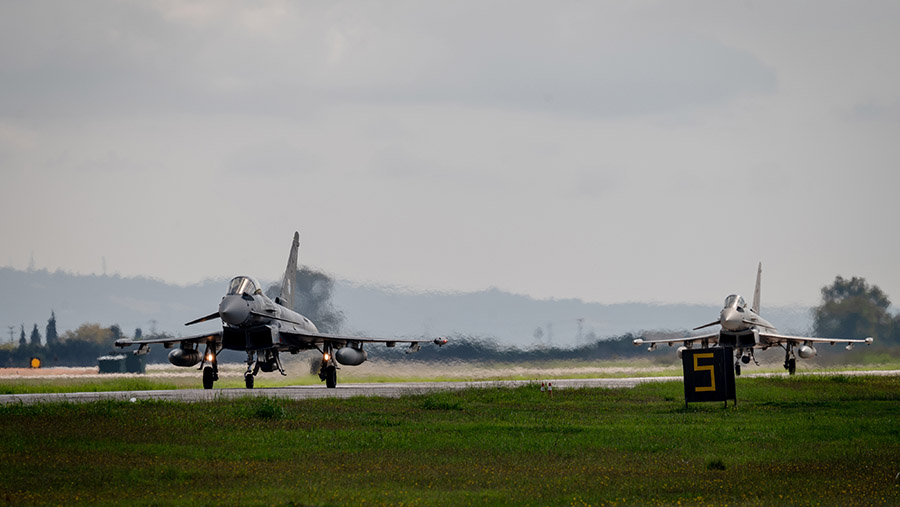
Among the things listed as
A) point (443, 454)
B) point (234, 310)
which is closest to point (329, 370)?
point (234, 310)

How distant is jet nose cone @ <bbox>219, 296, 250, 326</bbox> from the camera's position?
42750mm

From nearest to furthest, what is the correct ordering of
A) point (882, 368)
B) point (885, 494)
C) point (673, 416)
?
point (885, 494) < point (673, 416) < point (882, 368)

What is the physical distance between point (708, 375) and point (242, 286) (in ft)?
67.9

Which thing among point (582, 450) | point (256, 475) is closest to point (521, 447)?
point (582, 450)

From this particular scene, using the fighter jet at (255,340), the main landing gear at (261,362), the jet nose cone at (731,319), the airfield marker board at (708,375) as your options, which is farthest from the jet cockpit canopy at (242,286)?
the jet nose cone at (731,319)

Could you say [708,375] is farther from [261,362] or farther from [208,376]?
[208,376]

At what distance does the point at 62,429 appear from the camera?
22922mm

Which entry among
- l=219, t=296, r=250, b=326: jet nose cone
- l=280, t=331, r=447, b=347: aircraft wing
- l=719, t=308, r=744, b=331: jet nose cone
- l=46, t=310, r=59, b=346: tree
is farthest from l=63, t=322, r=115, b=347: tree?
l=719, t=308, r=744, b=331: jet nose cone

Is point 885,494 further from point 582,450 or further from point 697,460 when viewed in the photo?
point 582,450

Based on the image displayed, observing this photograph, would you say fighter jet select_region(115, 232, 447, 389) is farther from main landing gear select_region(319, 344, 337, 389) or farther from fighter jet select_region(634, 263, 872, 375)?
fighter jet select_region(634, 263, 872, 375)

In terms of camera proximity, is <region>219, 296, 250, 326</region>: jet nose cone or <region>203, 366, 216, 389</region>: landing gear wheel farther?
<region>203, 366, 216, 389</region>: landing gear wheel

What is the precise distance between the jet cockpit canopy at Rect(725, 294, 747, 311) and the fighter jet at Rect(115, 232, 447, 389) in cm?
1706

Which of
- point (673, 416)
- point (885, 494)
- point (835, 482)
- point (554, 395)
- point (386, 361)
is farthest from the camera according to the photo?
point (386, 361)

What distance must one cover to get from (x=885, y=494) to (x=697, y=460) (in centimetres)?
439
